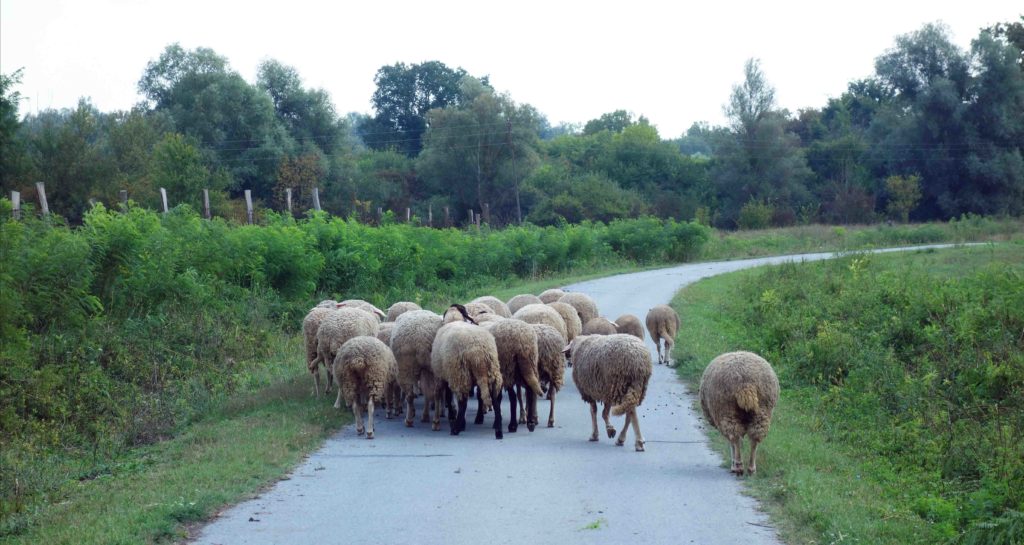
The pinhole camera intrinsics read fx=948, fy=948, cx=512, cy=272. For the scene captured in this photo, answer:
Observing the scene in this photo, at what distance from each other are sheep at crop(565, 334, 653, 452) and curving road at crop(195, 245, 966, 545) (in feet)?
1.06

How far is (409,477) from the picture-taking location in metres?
9.19

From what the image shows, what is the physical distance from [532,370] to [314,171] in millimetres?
44559

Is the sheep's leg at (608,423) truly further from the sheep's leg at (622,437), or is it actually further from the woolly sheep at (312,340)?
the woolly sheep at (312,340)

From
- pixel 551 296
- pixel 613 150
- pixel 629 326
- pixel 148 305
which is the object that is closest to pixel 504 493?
pixel 629 326

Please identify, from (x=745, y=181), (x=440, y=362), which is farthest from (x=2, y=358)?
(x=745, y=181)

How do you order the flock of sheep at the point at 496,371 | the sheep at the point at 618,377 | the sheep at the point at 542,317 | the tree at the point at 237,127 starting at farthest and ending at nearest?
1. the tree at the point at 237,127
2. the sheep at the point at 542,317
3. the sheep at the point at 618,377
4. the flock of sheep at the point at 496,371

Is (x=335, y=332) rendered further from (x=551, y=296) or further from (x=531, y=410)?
(x=551, y=296)

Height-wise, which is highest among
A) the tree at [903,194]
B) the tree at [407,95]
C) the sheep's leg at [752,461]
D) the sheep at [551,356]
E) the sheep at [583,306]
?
the tree at [407,95]

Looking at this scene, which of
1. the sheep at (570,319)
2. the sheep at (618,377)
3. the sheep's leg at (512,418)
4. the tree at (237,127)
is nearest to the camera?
the sheep at (618,377)

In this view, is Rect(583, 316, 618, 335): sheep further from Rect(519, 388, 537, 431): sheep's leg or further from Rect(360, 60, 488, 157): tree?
Rect(360, 60, 488, 157): tree

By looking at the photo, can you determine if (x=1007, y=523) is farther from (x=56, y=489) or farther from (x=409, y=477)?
(x=56, y=489)

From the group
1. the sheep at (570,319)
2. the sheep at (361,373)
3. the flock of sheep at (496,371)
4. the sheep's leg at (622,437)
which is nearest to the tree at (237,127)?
the sheep at (570,319)

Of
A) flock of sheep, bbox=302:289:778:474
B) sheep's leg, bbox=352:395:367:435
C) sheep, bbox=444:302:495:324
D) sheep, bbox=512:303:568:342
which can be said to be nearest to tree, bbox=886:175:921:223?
sheep, bbox=512:303:568:342

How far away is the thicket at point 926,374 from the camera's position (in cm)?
871
